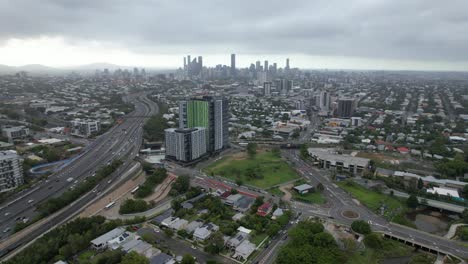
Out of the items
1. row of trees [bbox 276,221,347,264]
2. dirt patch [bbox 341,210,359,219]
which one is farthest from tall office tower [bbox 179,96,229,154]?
row of trees [bbox 276,221,347,264]

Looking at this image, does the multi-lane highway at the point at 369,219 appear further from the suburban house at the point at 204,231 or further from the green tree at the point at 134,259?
the green tree at the point at 134,259

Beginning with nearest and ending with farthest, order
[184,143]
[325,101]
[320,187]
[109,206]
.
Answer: [109,206], [320,187], [184,143], [325,101]

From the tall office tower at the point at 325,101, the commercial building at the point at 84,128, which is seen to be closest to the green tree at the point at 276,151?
the commercial building at the point at 84,128

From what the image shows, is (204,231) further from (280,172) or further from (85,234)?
(280,172)

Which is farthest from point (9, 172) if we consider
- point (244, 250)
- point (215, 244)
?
point (244, 250)

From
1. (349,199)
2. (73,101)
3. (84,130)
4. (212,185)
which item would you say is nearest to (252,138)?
(212,185)

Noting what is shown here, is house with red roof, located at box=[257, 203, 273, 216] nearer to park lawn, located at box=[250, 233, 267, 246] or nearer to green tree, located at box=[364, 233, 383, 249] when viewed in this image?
park lawn, located at box=[250, 233, 267, 246]

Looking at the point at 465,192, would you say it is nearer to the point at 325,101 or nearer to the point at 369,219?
the point at 369,219
